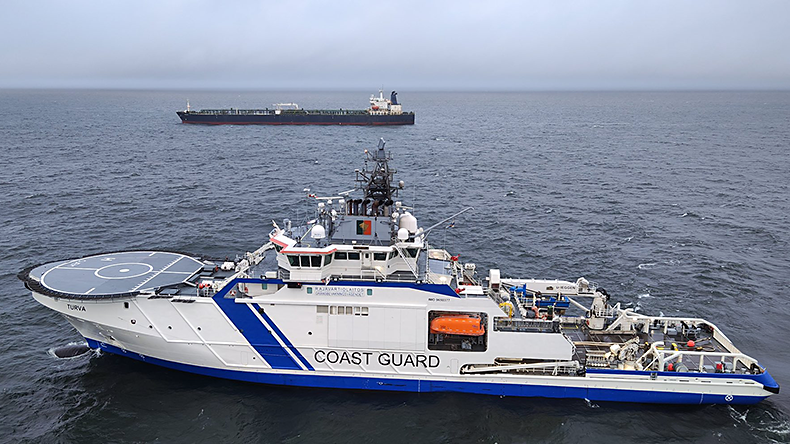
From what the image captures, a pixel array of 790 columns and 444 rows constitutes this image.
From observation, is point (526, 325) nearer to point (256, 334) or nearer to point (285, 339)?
point (285, 339)

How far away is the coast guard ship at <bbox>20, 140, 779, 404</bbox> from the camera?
22.2 m

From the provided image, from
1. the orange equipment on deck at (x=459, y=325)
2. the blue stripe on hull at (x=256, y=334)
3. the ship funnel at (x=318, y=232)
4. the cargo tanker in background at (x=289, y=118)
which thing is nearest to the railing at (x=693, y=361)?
the orange equipment on deck at (x=459, y=325)

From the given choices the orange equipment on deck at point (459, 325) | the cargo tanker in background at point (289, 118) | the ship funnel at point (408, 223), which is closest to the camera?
the orange equipment on deck at point (459, 325)

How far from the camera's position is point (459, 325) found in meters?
22.3

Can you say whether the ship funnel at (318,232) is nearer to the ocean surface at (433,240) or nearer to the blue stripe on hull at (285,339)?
the blue stripe on hull at (285,339)

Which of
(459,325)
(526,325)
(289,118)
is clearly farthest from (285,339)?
(289,118)

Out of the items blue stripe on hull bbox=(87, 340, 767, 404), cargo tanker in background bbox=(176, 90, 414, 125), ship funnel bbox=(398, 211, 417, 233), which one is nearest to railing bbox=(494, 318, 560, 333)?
blue stripe on hull bbox=(87, 340, 767, 404)

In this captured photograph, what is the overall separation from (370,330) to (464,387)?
4.82 metres

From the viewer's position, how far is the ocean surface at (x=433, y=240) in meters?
21.3

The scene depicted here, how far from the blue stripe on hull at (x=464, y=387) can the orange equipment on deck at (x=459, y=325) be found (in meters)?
2.36

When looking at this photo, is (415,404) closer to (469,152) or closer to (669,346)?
(669,346)

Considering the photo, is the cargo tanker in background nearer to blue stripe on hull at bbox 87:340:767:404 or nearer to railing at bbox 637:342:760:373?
blue stripe on hull at bbox 87:340:767:404

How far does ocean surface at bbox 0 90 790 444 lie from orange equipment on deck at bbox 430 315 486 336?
2964 millimetres

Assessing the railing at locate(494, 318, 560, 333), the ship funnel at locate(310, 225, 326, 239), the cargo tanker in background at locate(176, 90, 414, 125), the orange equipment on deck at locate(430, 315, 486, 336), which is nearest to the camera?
the ship funnel at locate(310, 225, 326, 239)
